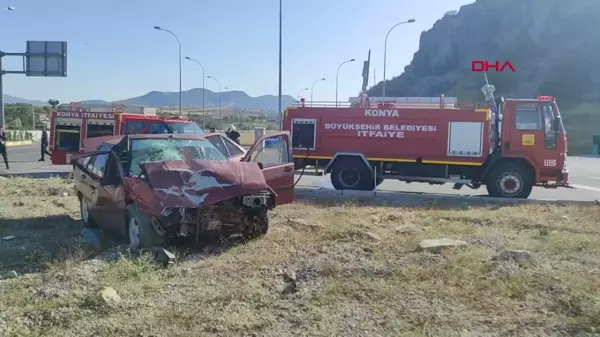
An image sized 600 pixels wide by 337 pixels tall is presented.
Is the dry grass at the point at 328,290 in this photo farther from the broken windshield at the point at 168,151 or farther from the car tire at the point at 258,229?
the broken windshield at the point at 168,151

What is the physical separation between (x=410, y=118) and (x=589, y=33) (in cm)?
10362

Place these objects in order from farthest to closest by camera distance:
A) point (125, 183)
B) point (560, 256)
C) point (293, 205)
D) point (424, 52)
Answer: point (424, 52) < point (293, 205) < point (125, 183) < point (560, 256)

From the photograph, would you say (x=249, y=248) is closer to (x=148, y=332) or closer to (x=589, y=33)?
(x=148, y=332)

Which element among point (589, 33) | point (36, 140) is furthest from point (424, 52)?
point (36, 140)

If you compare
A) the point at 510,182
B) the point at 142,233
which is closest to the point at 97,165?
the point at 142,233

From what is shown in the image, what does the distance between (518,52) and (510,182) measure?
107742 mm

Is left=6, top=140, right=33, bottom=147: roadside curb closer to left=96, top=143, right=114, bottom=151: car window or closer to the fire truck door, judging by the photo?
left=96, top=143, right=114, bottom=151: car window

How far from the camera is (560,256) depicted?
675 centimetres

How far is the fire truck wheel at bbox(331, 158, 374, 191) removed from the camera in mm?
→ 14625

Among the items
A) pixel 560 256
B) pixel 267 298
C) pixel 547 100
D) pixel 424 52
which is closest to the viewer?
pixel 267 298

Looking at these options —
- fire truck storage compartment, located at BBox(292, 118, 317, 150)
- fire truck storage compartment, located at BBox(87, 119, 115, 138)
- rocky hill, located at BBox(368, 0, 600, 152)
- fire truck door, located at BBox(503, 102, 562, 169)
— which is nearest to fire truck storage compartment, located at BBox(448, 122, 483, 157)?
fire truck door, located at BBox(503, 102, 562, 169)

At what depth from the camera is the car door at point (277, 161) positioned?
869 cm

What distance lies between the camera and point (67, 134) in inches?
Answer: 761

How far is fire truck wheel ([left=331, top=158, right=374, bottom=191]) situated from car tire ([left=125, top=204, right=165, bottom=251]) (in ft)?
27.0
